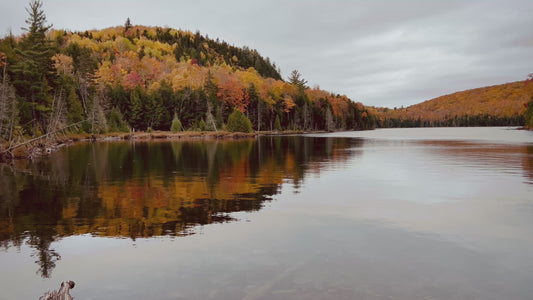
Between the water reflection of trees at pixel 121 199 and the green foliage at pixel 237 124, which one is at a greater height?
the green foliage at pixel 237 124

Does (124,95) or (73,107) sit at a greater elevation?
(124,95)

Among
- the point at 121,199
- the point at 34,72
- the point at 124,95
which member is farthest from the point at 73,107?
the point at 121,199

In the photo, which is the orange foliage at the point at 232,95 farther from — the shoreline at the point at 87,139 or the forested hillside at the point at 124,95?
the shoreline at the point at 87,139

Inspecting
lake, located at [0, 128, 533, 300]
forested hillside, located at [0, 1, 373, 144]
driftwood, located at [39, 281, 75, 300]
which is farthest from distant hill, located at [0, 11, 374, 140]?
driftwood, located at [39, 281, 75, 300]

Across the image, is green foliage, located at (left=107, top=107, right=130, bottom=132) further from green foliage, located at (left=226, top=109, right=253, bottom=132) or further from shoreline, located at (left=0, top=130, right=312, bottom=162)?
green foliage, located at (left=226, top=109, right=253, bottom=132)

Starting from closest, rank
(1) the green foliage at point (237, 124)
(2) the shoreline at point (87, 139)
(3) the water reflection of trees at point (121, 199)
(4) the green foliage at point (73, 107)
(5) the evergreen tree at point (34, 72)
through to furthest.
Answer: (3) the water reflection of trees at point (121, 199), (2) the shoreline at point (87, 139), (5) the evergreen tree at point (34, 72), (4) the green foliage at point (73, 107), (1) the green foliage at point (237, 124)

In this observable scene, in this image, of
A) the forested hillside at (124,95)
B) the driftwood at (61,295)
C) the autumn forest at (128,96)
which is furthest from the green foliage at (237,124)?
the driftwood at (61,295)

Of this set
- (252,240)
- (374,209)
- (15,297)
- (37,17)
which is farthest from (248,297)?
(37,17)

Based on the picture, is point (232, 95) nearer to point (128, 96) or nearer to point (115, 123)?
point (128, 96)

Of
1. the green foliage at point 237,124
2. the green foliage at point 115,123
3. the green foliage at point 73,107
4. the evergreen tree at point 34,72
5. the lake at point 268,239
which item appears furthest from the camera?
the green foliage at point 237,124

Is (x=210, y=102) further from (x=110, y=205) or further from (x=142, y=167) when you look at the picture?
(x=110, y=205)

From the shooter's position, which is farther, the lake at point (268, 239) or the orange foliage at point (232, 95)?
the orange foliage at point (232, 95)

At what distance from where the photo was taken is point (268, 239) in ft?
38.7

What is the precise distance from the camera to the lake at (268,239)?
842 cm
